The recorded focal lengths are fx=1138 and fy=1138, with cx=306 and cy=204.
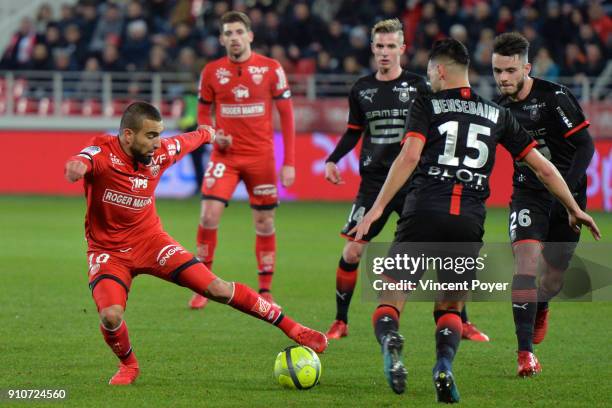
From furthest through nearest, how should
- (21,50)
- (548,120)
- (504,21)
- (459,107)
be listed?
(21,50) < (504,21) < (548,120) < (459,107)

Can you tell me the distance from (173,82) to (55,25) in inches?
116

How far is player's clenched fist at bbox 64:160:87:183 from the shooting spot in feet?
20.2

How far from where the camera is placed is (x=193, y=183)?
20797mm

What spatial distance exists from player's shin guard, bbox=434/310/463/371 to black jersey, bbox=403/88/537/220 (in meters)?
0.57

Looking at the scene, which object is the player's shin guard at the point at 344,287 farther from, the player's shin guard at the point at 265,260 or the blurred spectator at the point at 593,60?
the blurred spectator at the point at 593,60

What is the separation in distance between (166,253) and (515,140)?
219 centimetres

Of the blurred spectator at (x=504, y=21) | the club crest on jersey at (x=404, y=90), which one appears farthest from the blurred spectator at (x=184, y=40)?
the club crest on jersey at (x=404, y=90)

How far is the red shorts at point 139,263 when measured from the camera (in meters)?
6.80

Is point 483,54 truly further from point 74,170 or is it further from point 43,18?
point 74,170

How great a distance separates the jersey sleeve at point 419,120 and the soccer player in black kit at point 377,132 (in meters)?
2.35

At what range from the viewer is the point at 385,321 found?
6246 mm

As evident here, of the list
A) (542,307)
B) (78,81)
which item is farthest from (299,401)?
(78,81)

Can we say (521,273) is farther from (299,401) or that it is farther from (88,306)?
(88,306)

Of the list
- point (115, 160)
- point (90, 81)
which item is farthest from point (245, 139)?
point (90, 81)
